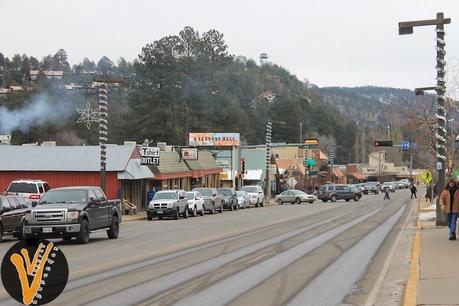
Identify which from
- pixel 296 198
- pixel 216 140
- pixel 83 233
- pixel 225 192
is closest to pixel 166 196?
pixel 225 192

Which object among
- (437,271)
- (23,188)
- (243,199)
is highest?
(23,188)

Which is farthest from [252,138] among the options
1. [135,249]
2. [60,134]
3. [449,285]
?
[449,285]

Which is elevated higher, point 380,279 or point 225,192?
point 225,192

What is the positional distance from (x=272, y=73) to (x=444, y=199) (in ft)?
550

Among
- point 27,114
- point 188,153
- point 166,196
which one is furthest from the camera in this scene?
point 188,153

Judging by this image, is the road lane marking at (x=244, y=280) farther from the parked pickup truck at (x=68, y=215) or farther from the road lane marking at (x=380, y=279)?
the parked pickup truck at (x=68, y=215)

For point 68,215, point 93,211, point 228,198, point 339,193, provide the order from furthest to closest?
point 339,193 < point 228,198 < point 93,211 < point 68,215

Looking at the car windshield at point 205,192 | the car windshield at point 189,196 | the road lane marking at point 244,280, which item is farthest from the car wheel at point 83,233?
the car windshield at point 205,192

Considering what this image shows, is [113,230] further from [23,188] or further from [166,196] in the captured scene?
[166,196]

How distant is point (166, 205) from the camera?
126 feet

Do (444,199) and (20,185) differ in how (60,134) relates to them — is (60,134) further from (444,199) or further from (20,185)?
(444,199)

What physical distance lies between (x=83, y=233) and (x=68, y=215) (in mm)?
896

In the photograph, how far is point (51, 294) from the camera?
6.71m

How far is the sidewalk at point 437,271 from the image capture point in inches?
396
